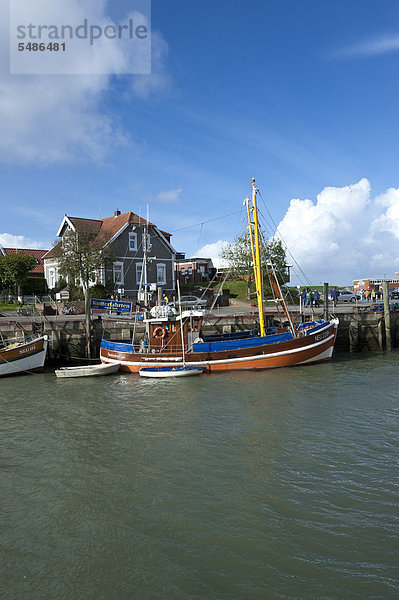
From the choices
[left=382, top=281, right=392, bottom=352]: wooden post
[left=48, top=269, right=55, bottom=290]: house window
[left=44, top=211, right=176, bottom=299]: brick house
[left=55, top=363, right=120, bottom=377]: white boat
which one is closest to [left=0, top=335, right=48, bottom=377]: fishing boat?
[left=55, top=363, right=120, bottom=377]: white boat

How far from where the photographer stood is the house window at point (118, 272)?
46281mm

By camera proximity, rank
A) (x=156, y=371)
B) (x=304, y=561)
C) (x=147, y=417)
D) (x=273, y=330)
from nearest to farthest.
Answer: (x=304, y=561) < (x=147, y=417) < (x=156, y=371) < (x=273, y=330)

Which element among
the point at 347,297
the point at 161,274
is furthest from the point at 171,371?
the point at 347,297

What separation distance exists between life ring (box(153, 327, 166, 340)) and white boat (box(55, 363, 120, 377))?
2810 millimetres

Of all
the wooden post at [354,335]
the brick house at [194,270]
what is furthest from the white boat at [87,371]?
the brick house at [194,270]

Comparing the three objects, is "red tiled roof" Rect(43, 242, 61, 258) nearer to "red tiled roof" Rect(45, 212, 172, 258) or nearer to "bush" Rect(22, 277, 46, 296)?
"red tiled roof" Rect(45, 212, 172, 258)

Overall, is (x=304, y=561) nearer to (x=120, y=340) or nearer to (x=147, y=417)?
(x=147, y=417)

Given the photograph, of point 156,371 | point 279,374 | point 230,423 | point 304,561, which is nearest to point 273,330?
point 279,374

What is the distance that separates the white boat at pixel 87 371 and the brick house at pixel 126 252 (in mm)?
21277

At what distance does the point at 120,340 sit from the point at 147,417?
41.2 ft

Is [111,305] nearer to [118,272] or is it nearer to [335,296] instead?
[118,272]

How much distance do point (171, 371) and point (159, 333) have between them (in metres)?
2.87

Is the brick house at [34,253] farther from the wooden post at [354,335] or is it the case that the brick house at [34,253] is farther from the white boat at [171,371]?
the wooden post at [354,335]

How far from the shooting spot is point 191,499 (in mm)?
8750
